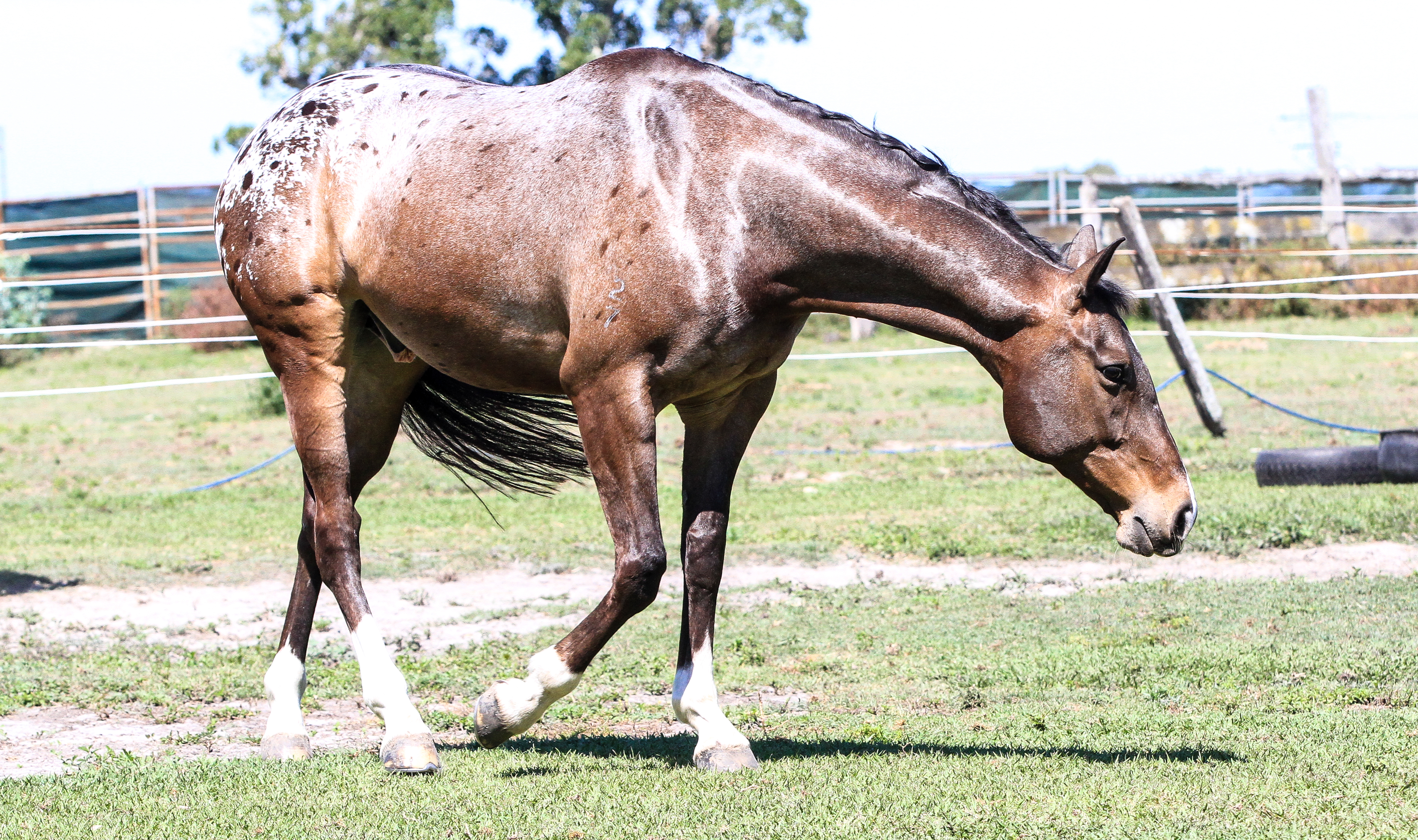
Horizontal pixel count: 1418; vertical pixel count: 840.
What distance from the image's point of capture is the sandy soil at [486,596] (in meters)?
6.45

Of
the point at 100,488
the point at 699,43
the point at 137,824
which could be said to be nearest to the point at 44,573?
the point at 100,488

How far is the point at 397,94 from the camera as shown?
4.78 m

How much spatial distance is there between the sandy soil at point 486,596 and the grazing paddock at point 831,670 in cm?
8

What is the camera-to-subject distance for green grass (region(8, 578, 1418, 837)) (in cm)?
358

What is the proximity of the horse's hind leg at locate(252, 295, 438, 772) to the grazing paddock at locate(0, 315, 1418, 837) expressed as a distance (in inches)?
10.7

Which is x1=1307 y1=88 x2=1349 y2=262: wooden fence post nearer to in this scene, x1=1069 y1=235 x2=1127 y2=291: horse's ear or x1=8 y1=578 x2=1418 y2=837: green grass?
x1=8 y1=578 x2=1418 y2=837: green grass

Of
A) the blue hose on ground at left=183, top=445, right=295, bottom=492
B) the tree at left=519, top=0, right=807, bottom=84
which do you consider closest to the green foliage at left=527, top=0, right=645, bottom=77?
the tree at left=519, top=0, right=807, bottom=84

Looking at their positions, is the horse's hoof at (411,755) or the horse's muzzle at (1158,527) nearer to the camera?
the horse's muzzle at (1158,527)

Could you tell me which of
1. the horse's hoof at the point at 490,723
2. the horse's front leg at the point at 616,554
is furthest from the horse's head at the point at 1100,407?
the horse's hoof at the point at 490,723

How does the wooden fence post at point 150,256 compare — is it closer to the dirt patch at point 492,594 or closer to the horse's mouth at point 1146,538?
the dirt patch at point 492,594

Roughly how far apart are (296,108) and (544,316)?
50.9 inches

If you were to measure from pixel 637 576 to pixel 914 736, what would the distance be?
3.74 feet

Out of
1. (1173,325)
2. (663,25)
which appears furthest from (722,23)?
(1173,325)

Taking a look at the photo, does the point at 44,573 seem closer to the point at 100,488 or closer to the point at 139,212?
the point at 100,488
